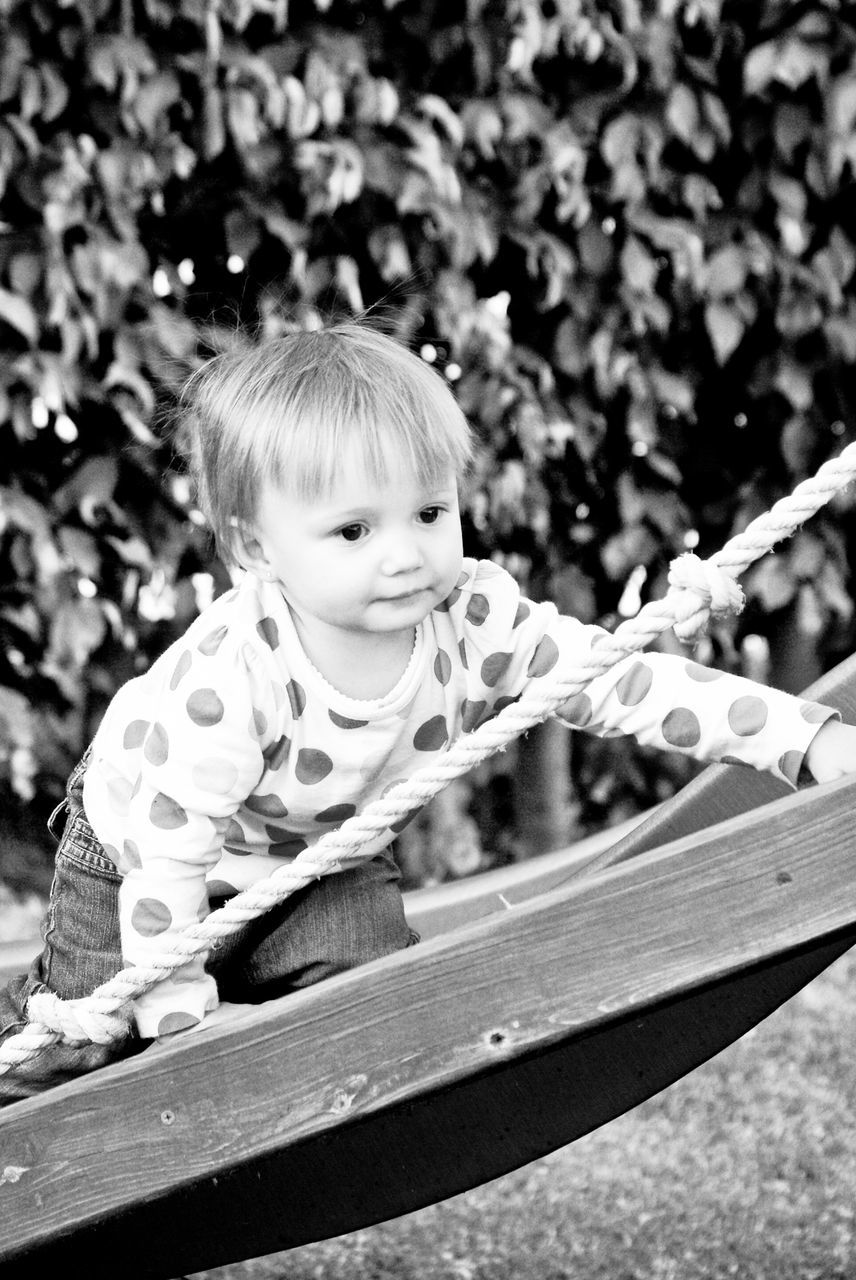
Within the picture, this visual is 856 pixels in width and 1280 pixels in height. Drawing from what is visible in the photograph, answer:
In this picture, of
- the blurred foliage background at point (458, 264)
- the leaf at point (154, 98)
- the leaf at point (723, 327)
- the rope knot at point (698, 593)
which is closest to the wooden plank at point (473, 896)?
the rope knot at point (698, 593)

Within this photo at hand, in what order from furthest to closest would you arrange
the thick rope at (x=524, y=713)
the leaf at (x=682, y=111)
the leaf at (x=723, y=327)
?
the leaf at (x=723, y=327) < the leaf at (x=682, y=111) < the thick rope at (x=524, y=713)

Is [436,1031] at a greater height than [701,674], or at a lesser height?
lesser

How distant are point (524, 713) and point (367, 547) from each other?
0.26 metres

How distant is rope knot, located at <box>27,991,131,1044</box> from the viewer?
5.03ft

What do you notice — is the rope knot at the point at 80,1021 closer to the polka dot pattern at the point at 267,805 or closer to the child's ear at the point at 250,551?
the polka dot pattern at the point at 267,805

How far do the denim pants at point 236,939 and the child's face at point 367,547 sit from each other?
1.21ft

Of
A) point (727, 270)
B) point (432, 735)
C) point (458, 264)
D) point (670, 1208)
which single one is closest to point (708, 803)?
point (432, 735)

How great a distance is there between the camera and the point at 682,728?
1638mm

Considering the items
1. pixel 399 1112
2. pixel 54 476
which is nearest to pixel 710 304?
pixel 54 476

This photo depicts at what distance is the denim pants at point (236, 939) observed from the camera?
5.66 feet

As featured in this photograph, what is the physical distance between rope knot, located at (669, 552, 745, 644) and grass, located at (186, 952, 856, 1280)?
1160 millimetres

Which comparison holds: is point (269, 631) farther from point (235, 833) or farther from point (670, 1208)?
point (670, 1208)

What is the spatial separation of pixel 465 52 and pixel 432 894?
1.93m

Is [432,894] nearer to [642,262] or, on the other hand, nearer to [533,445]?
[533,445]
